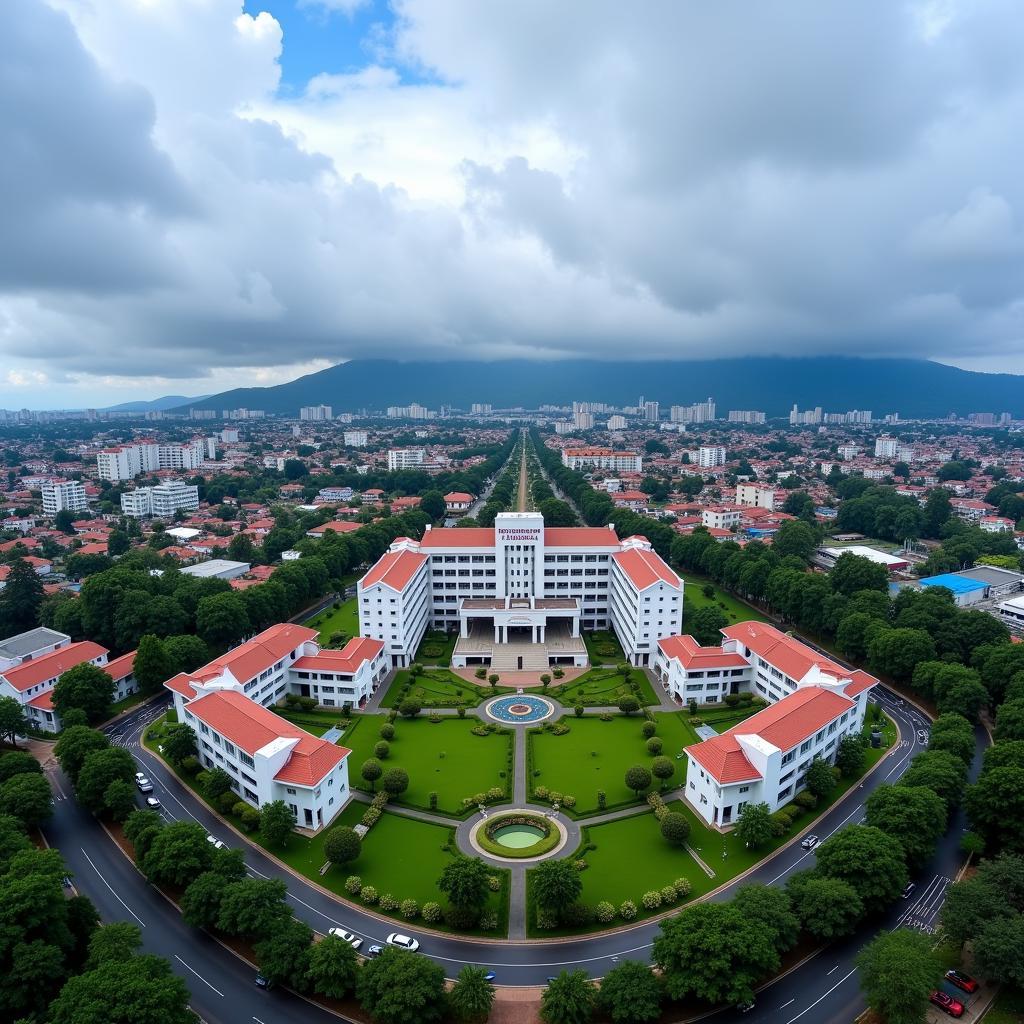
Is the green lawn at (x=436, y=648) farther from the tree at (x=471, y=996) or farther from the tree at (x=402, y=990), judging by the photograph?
the tree at (x=471, y=996)

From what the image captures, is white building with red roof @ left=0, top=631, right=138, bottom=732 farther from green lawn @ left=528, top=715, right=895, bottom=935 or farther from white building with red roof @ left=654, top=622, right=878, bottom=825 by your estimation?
white building with red roof @ left=654, top=622, right=878, bottom=825

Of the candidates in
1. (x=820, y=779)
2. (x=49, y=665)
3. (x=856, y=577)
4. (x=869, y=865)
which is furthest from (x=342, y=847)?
(x=856, y=577)

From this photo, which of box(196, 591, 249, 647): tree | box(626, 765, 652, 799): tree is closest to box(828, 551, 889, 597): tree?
box(626, 765, 652, 799): tree

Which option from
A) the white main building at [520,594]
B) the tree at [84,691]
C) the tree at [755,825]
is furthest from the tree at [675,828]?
the tree at [84,691]

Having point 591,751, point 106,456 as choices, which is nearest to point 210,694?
point 591,751

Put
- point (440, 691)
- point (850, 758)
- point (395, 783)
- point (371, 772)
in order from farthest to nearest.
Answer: point (440, 691), point (850, 758), point (371, 772), point (395, 783)

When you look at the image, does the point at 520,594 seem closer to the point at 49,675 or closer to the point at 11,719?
the point at 49,675
